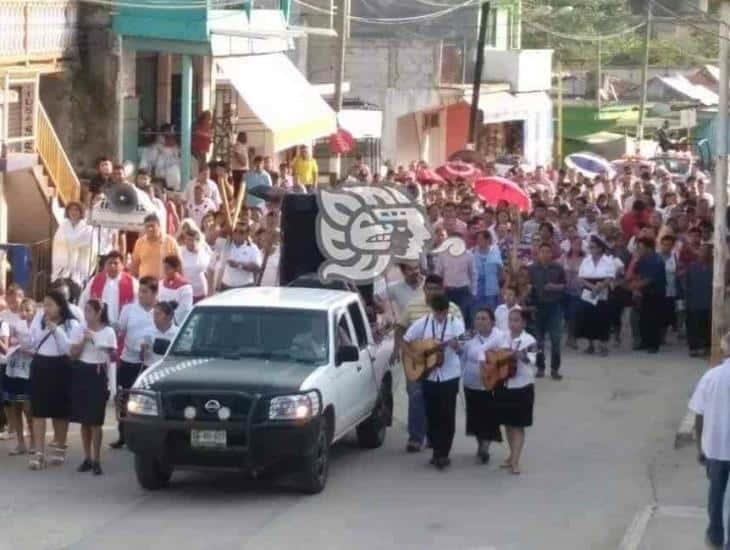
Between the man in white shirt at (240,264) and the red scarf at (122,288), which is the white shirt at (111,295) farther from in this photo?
the man in white shirt at (240,264)

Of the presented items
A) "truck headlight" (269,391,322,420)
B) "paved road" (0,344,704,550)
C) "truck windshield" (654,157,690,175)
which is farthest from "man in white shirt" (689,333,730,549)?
"truck windshield" (654,157,690,175)

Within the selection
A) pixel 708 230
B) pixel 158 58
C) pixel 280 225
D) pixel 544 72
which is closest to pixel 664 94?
pixel 544 72

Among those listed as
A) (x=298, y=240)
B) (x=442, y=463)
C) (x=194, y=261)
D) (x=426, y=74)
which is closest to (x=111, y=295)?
(x=194, y=261)

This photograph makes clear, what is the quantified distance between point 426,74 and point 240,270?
26.3 m

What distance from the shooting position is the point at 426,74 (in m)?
48.2

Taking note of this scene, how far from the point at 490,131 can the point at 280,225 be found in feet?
115

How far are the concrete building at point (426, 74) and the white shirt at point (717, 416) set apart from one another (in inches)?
1248

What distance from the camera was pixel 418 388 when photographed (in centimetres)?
1733

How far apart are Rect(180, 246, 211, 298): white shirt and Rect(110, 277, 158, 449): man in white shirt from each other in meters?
4.21

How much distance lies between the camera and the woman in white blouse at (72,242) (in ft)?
73.5

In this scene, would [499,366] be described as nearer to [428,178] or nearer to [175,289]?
[175,289]

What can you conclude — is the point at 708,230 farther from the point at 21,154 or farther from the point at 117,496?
the point at 117,496

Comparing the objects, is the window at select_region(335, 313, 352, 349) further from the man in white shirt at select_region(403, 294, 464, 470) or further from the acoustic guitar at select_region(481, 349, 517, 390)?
the acoustic guitar at select_region(481, 349, 517, 390)

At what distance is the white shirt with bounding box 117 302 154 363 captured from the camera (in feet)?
57.1
